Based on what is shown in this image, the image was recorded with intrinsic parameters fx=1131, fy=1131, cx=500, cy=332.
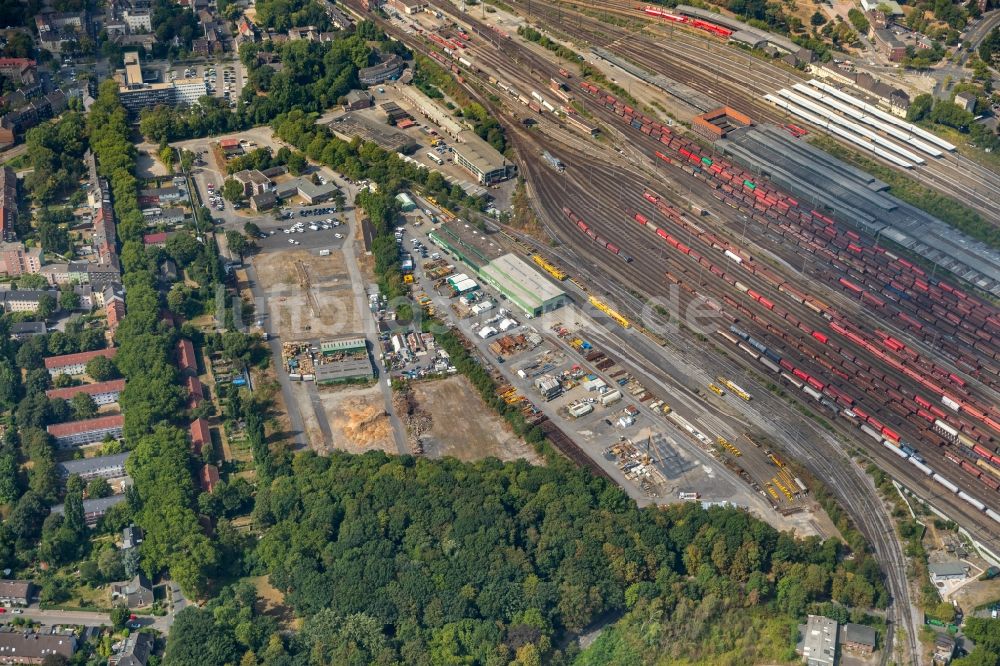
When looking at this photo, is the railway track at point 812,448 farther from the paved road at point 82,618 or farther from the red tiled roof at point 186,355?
the paved road at point 82,618

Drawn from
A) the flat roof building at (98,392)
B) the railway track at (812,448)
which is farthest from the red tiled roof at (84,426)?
the railway track at (812,448)

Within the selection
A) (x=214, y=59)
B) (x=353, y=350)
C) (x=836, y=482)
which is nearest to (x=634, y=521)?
(x=836, y=482)

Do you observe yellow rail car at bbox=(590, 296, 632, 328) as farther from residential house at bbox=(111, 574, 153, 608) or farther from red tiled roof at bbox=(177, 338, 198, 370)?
residential house at bbox=(111, 574, 153, 608)

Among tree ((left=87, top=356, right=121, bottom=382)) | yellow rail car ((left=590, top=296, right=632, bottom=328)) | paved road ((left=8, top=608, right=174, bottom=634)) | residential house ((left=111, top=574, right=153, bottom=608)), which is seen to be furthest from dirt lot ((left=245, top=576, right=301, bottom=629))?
yellow rail car ((left=590, top=296, right=632, bottom=328))

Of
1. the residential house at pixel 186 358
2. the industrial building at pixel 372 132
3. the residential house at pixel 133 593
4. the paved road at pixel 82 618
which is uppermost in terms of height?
the industrial building at pixel 372 132

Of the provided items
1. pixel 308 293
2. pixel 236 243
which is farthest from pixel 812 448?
pixel 236 243

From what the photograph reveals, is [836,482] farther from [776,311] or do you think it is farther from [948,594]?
[776,311]
